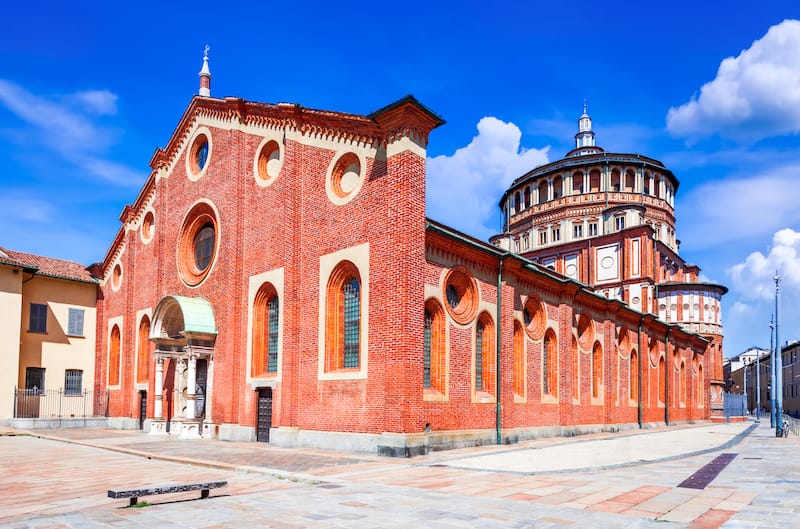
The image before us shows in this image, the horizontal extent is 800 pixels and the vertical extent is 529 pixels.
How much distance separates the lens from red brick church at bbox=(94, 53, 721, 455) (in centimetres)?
1762

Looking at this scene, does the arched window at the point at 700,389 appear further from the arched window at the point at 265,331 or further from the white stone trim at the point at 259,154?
the white stone trim at the point at 259,154

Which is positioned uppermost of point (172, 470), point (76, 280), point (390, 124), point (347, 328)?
point (390, 124)

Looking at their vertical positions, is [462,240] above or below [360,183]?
below

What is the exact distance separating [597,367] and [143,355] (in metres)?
22.0

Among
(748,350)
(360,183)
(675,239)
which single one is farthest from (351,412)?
(748,350)

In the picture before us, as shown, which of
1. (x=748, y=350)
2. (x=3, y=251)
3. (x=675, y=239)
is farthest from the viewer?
(x=748, y=350)

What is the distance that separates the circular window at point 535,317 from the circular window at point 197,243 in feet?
42.1

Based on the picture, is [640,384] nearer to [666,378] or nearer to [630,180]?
[666,378]

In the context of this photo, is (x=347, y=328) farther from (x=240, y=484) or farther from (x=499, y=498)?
(x=499, y=498)

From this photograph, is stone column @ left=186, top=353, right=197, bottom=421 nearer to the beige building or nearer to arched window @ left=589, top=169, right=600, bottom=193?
the beige building

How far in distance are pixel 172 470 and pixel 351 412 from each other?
5354 millimetres

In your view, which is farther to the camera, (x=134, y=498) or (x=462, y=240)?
(x=462, y=240)

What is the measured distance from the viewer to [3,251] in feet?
103

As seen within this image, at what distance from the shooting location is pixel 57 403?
31688mm
